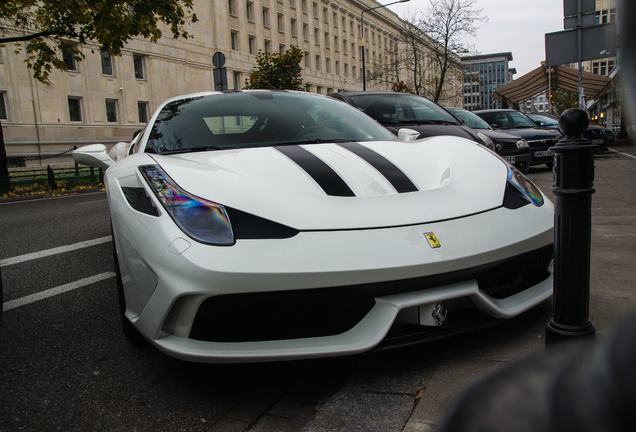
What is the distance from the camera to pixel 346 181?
2377 millimetres

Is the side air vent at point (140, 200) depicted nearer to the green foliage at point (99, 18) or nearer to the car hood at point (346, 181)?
the car hood at point (346, 181)

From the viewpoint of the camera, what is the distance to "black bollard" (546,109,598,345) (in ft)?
6.21

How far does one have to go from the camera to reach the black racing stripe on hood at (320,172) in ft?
7.56

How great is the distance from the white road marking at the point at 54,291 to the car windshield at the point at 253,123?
1.34 metres

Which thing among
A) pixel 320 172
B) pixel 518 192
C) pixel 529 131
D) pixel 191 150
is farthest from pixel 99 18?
pixel 518 192

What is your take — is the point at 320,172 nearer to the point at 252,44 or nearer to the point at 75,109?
the point at 75,109

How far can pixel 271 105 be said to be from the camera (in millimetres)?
3590

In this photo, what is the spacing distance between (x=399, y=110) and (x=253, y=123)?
398cm

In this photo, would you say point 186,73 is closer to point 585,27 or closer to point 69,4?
point 69,4

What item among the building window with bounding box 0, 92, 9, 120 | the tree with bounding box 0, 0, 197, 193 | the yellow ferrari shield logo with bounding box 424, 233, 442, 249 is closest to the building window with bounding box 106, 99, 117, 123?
the building window with bounding box 0, 92, 9, 120

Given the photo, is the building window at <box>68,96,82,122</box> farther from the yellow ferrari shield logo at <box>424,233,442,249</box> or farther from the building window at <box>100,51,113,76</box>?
the yellow ferrari shield logo at <box>424,233,442,249</box>

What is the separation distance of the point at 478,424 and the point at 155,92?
126ft

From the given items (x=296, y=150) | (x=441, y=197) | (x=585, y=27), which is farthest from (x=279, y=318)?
(x=585, y=27)

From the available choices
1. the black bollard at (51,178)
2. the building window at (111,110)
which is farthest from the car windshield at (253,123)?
the building window at (111,110)
